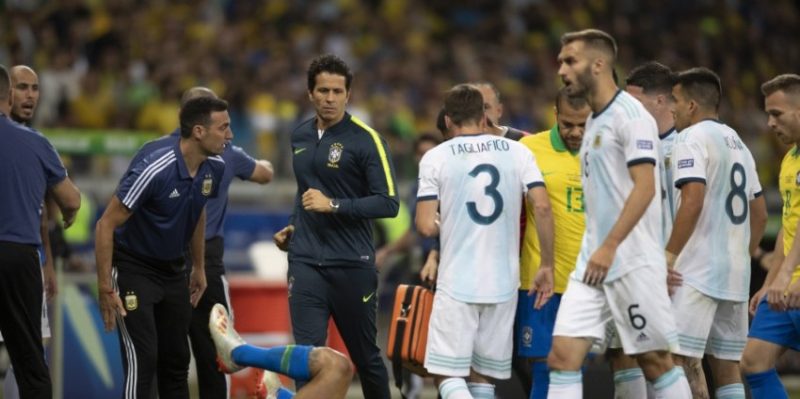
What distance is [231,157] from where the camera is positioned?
1031cm

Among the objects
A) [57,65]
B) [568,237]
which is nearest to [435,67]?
[57,65]

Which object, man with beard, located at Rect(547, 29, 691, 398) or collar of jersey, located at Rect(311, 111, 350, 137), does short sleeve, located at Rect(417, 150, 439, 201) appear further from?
man with beard, located at Rect(547, 29, 691, 398)

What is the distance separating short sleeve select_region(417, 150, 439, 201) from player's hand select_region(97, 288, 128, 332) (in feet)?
6.78

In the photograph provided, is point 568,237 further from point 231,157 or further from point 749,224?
point 231,157

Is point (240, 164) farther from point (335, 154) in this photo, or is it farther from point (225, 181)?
point (335, 154)

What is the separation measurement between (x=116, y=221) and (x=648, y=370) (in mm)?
3498

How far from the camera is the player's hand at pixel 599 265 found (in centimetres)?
740

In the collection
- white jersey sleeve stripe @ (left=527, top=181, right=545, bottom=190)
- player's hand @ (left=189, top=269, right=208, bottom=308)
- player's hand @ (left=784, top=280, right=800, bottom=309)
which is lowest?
player's hand @ (left=189, top=269, right=208, bottom=308)

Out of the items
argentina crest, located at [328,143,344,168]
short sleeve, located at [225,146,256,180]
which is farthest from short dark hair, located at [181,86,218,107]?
argentina crest, located at [328,143,344,168]

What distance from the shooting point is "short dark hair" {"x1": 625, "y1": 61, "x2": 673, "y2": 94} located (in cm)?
909

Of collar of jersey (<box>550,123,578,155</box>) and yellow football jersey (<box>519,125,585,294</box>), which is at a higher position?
collar of jersey (<box>550,123,578,155</box>)

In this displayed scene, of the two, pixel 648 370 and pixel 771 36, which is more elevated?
pixel 771 36

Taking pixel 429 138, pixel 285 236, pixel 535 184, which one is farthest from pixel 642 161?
pixel 429 138

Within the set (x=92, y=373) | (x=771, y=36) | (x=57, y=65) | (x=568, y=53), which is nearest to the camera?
(x=568, y=53)
